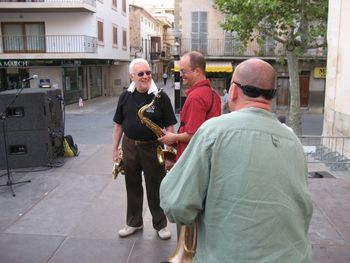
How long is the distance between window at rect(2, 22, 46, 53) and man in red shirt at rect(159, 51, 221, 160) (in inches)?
927

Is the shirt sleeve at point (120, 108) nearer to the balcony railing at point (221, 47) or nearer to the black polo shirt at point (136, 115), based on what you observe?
the black polo shirt at point (136, 115)

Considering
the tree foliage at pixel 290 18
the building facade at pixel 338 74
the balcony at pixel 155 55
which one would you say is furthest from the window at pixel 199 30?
the balcony at pixel 155 55

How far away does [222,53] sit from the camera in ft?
80.0

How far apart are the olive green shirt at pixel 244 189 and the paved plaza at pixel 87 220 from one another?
94.6 inches

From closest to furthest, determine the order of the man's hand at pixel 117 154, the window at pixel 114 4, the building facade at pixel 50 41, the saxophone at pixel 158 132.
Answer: the saxophone at pixel 158 132
the man's hand at pixel 117 154
the building facade at pixel 50 41
the window at pixel 114 4

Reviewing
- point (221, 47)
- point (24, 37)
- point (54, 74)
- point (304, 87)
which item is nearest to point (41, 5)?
point (24, 37)

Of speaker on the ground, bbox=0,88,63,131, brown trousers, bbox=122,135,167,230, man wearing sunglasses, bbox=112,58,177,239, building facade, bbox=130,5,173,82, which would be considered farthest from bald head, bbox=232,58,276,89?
building facade, bbox=130,5,173,82

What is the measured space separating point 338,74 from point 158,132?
7929 mm

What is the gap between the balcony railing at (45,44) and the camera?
24797 mm

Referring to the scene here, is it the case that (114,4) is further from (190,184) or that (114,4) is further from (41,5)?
(190,184)

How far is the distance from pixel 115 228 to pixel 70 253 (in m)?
0.73

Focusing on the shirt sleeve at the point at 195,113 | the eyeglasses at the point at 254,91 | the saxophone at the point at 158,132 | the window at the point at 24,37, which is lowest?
the saxophone at the point at 158,132

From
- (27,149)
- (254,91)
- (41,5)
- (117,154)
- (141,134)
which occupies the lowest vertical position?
(27,149)

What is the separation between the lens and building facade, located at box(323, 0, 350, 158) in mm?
9922
